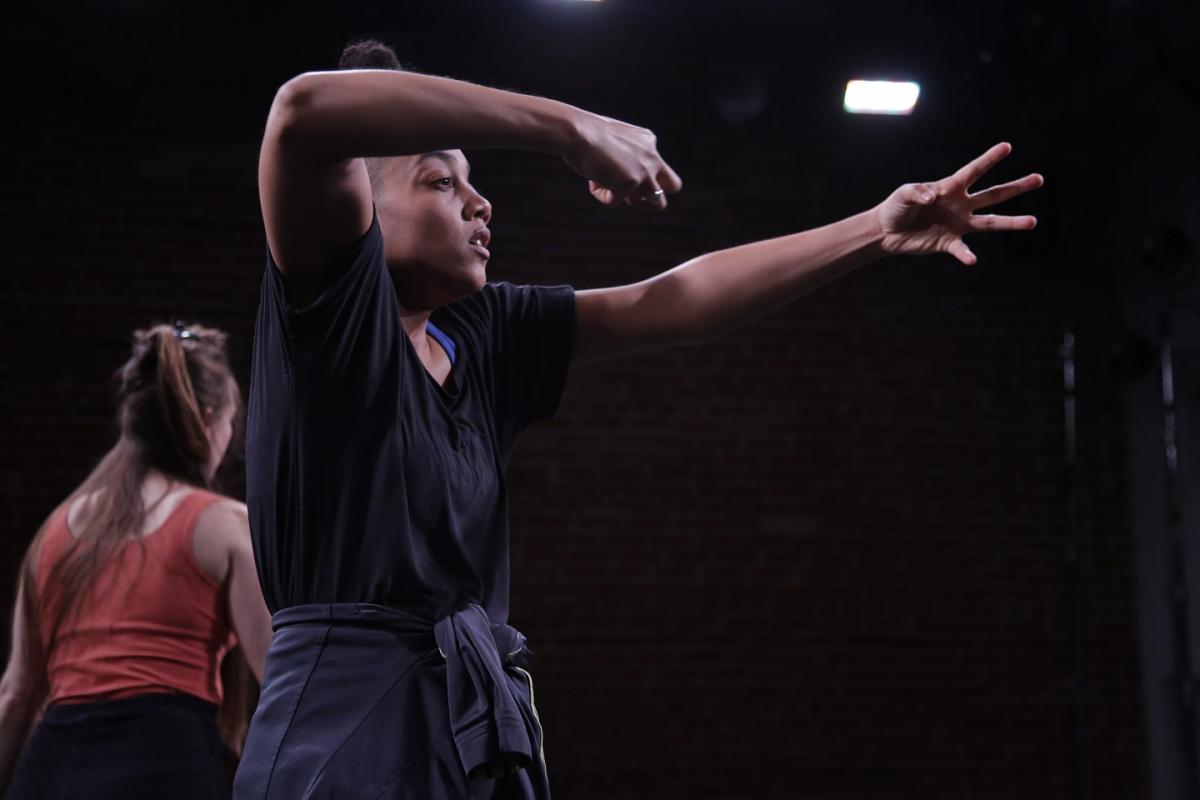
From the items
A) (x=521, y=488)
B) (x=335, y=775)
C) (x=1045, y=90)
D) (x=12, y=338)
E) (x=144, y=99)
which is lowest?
(x=335, y=775)

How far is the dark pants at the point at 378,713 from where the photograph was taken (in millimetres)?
1032

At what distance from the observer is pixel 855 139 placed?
4988mm

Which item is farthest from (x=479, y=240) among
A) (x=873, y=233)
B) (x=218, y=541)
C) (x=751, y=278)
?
(x=218, y=541)

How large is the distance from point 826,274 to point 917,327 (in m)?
3.66

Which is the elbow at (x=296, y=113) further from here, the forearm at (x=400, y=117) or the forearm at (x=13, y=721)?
the forearm at (x=13, y=721)

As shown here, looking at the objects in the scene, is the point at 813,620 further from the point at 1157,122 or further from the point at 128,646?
the point at 128,646

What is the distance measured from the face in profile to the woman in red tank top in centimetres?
83

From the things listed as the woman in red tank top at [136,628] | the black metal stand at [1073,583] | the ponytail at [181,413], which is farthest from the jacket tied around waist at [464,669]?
the black metal stand at [1073,583]

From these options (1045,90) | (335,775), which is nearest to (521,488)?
(1045,90)

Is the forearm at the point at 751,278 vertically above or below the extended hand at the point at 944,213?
below

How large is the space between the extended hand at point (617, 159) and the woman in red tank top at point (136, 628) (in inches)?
43.3

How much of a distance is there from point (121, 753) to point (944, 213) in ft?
4.67

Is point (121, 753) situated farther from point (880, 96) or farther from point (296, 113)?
point (880, 96)

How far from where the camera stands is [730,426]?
4.77 metres
